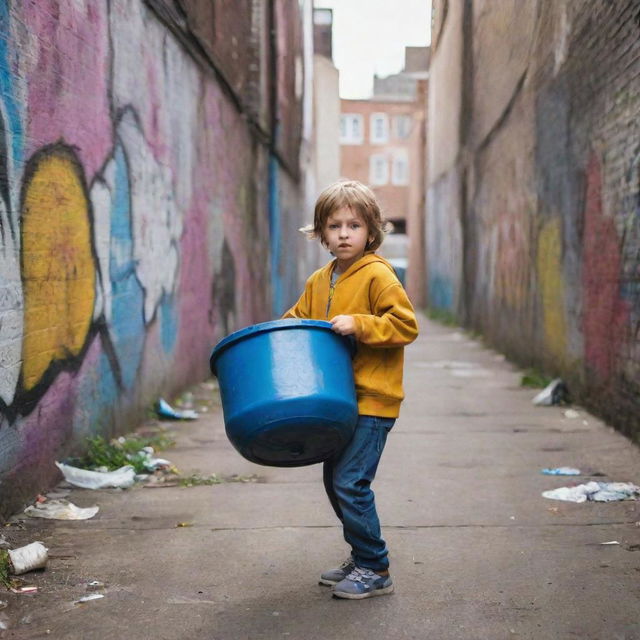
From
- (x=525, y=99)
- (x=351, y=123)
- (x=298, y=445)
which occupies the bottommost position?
(x=298, y=445)

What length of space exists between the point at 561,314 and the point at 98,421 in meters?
4.51

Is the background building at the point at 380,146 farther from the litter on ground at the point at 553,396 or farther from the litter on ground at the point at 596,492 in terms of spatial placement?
the litter on ground at the point at 596,492

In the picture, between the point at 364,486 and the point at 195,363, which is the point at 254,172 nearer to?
the point at 195,363

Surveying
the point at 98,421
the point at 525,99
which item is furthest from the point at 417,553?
the point at 525,99

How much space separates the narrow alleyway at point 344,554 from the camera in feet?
8.98

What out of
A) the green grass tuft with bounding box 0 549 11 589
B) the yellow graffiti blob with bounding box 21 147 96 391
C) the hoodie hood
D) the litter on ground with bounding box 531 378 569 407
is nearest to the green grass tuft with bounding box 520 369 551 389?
the litter on ground with bounding box 531 378 569 407

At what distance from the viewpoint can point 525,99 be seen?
30.6 feet

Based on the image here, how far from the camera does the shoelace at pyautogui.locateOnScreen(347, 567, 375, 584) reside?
116 inches

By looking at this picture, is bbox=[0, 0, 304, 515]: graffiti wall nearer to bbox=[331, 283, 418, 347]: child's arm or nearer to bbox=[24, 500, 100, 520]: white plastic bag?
bbox=[24, 500, 100, 520]: white plastic bag

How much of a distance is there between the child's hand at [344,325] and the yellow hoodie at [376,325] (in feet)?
0.06

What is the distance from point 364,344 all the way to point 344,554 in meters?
1.02

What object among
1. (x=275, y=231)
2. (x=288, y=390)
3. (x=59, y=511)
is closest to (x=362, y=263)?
(x=288, y=390)

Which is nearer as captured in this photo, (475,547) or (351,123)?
(475,547)

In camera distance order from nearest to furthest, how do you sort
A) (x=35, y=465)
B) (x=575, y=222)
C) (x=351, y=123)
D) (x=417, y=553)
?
(x=417, y=553)
(x=35, y=465)
(x=575, y=222)
(x=351, y=123)
